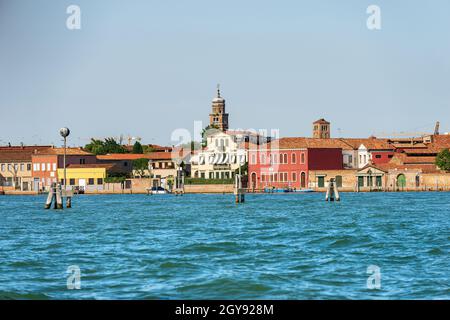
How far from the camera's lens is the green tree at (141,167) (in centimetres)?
8556

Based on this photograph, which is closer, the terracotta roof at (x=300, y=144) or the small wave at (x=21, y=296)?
the small wave at (x=21, y=296)

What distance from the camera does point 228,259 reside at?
18.1 m

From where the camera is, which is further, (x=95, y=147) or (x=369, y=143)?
(x=95, y=147)

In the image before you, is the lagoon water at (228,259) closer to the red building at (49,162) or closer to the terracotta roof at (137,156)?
the red building at (49,162)

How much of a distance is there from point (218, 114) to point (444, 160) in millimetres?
40128

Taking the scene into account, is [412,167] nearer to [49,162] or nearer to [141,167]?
[141,167]

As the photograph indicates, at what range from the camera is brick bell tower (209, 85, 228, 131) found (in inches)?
4360

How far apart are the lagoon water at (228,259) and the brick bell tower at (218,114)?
79.8 m

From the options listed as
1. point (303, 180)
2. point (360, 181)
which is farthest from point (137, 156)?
point (360, 181)

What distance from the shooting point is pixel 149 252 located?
19.6 meters

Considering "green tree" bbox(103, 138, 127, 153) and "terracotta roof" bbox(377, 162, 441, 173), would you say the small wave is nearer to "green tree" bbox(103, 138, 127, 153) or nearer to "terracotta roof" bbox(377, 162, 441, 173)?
"terracotta roof" bbox(377, 162, 441, 173)

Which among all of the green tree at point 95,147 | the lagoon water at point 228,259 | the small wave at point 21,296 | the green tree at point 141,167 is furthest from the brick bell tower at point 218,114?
the small wave at point 21,296

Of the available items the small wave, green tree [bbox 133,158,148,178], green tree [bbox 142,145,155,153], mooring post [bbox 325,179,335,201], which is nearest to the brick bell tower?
green tree [bbox 142,145,155,153]
